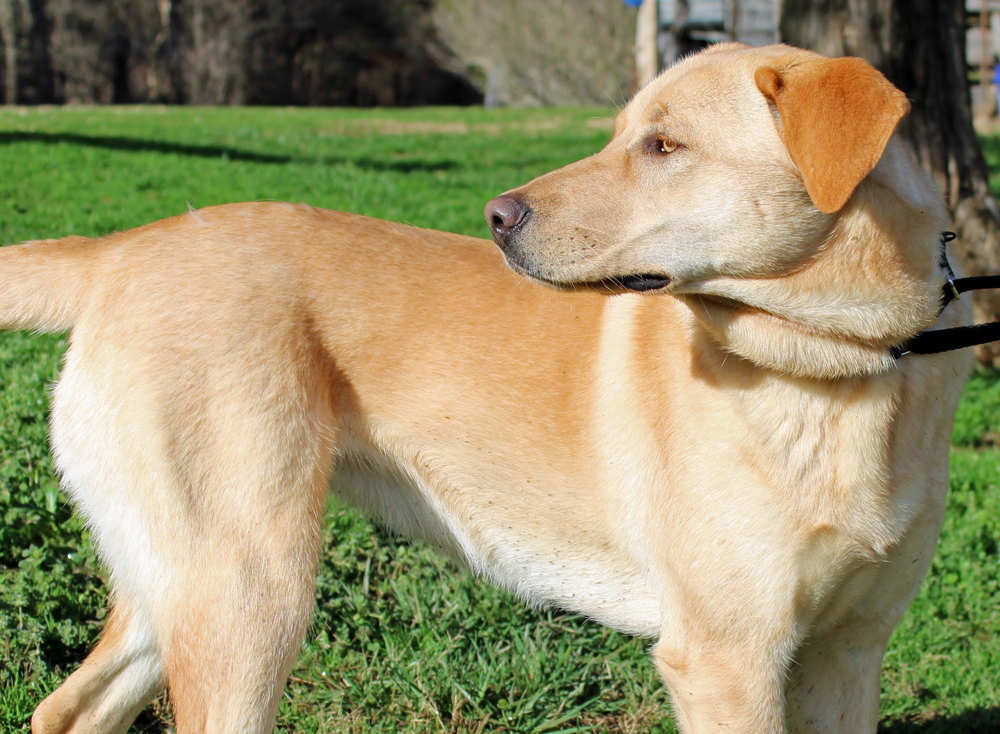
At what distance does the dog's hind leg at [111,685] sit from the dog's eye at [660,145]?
1853mm

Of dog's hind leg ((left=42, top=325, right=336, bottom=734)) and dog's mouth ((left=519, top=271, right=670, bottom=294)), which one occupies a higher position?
dog's mouth ((left=519, top=271, right=670, bottom=294))

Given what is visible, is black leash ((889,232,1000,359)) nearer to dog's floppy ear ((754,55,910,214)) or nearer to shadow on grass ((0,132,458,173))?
dog's floppy ear ((754,55,910,214))

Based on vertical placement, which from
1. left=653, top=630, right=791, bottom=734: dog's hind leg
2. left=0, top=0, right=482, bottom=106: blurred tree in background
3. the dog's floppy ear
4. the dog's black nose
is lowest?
left=0, top=0, right=482, bottom=106: blurred tree in background

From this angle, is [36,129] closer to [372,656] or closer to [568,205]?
[372,656]

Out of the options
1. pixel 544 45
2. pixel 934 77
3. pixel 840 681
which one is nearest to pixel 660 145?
pixel 840 681

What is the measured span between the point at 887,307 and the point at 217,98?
24317 millimetres

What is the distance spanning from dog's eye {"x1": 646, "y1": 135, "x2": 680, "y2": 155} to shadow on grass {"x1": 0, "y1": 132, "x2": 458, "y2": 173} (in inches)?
284

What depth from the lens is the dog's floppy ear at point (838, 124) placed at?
195cm

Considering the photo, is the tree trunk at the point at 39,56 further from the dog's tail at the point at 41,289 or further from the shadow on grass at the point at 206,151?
the dog's tail at the point at 41,289

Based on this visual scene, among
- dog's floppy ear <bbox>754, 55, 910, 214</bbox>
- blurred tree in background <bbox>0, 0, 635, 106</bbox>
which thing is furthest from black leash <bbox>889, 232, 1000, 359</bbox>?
blurred tree in background <bbox>0, 0, 635, 106</bbox>

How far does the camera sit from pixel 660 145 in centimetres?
227

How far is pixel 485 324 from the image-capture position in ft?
8.59

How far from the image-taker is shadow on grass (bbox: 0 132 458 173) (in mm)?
9414

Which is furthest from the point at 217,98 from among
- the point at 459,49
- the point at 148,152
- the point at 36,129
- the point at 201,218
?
the point at 201,218
